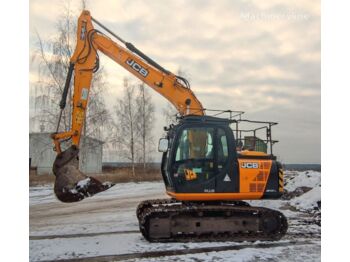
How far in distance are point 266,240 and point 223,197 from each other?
99cm

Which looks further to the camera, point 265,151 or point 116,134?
point 116,134

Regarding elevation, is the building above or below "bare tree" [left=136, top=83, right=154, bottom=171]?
below

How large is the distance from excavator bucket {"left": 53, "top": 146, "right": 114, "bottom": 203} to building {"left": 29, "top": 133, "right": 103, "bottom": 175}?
21cm

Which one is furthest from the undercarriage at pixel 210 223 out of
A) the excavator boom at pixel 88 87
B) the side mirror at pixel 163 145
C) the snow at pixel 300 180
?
the snow at pixel 300 180

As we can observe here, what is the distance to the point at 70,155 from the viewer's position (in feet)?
19.5

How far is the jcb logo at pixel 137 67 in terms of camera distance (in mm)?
6422

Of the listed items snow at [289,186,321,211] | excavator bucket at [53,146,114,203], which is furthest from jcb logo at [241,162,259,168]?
snow at [289,186,321,211]

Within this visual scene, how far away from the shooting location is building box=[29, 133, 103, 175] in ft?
18.4

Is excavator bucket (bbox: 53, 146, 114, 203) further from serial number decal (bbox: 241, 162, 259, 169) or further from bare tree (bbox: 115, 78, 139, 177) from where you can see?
bare tree (bbox: 115, 78, 139, 177)

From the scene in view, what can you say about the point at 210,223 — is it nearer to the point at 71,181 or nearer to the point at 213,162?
the point at 213,162
